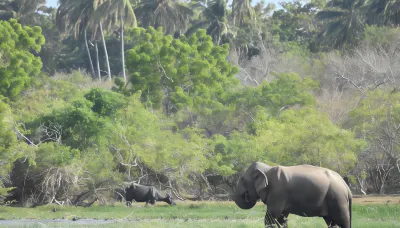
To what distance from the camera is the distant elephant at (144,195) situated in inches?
1336

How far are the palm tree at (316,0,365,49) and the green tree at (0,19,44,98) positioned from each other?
28148 millimetres

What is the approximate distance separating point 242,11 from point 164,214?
3780 centimetres

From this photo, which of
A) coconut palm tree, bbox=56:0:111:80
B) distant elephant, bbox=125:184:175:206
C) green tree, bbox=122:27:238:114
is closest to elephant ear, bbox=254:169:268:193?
distant elephant, bbox=125:184:175:206

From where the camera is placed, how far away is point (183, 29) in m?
62.5

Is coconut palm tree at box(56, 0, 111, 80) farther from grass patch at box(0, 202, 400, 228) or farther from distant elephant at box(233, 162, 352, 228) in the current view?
distant elephant at box(233, 162, 352, 228)

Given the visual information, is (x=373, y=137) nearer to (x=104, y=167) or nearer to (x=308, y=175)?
(x=104, y=167)

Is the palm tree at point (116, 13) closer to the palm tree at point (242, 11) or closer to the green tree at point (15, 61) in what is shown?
the palm tree at point (242, 11)

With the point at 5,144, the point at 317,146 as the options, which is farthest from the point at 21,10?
the point at 317,146

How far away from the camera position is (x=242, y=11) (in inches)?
2498

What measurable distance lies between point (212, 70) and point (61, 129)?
14.3 meters

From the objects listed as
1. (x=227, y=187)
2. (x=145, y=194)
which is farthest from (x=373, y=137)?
(x=145, y=194)

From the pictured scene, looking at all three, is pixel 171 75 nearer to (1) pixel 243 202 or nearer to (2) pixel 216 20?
(2) pixel 216 20

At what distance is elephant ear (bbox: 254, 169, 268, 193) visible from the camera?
17272 mm

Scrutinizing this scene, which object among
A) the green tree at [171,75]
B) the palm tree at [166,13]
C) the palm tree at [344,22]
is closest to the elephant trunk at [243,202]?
the green tree at [171,75]
